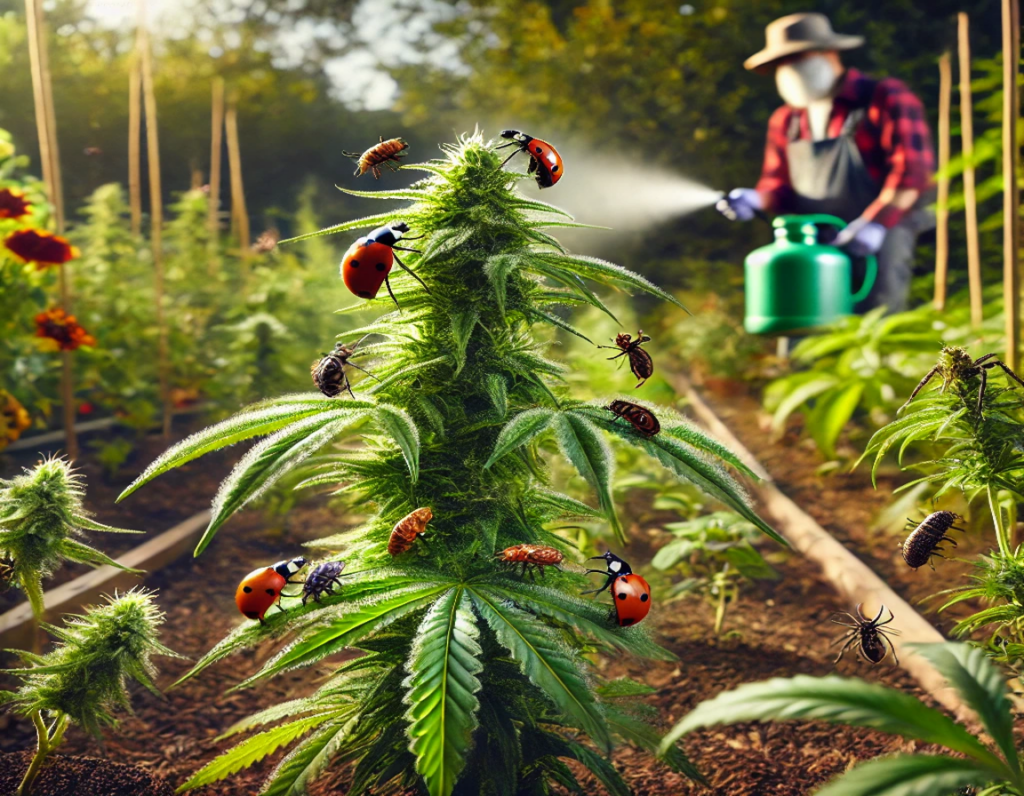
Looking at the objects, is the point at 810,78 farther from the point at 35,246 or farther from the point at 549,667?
the point at 549,667

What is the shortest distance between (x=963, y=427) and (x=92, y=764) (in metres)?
1.96

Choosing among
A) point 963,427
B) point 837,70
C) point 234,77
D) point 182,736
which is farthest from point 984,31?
point 182,736

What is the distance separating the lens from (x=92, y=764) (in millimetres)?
1822

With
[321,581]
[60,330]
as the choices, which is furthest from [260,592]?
[60,330]

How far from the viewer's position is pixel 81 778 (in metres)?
1.76

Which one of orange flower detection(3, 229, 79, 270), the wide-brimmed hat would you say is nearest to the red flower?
orange flower detection(3, 229, 79, 270)

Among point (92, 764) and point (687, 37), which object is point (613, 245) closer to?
point (687, 37)

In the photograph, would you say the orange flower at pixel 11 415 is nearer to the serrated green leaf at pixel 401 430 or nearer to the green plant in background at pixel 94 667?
the green plant in background at pixel 94 667

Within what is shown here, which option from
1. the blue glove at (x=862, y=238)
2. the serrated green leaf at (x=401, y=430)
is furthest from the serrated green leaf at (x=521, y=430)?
the blue glove at (x=862, y=238)

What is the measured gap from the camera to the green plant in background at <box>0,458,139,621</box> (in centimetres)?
149

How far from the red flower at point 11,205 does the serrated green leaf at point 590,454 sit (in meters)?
3.19

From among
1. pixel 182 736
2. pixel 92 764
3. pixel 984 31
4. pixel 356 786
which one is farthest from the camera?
pixel 984 31

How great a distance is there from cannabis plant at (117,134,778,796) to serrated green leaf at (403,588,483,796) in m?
0.05

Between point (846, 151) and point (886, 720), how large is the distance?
5.18m
